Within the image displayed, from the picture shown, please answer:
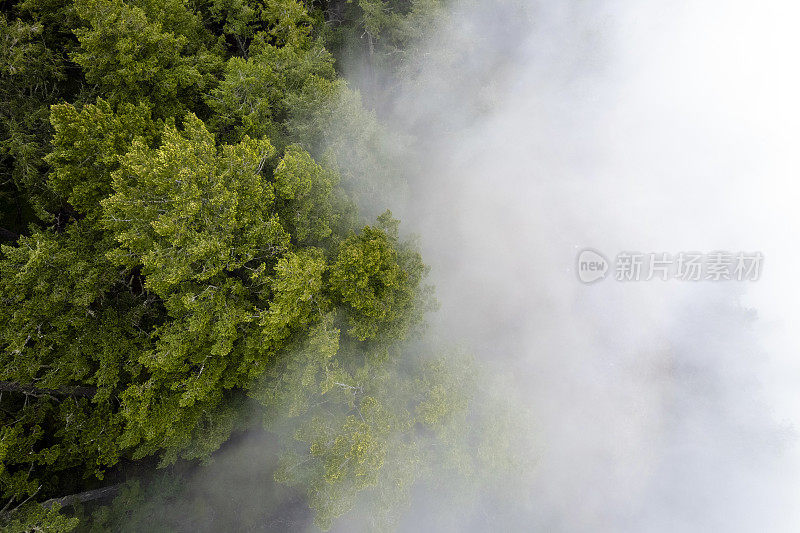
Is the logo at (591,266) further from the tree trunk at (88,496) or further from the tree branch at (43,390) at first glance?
the tree trunk at (88,496)

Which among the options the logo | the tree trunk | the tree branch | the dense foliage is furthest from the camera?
the logo

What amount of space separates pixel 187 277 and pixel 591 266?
18.8 meters

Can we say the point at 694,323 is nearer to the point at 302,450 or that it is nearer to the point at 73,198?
the point at 302,450

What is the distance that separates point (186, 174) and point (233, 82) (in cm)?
668

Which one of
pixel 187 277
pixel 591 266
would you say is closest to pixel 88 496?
pixel 187 277

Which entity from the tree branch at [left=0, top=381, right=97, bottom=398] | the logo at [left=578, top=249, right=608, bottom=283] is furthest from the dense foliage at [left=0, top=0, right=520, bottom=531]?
the logo at [left=578, top=249, right=608, bottom=283]

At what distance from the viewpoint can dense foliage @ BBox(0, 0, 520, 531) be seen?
33.1ft

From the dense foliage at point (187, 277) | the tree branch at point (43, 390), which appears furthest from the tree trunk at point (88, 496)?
the tree branch at point (43, 390)

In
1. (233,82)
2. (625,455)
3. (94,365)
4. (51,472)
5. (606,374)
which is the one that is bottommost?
(51,472)

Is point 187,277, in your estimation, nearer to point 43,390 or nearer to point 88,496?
point 43,390

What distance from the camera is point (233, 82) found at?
14.1m

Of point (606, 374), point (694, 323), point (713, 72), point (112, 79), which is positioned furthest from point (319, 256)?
point (713, 72)

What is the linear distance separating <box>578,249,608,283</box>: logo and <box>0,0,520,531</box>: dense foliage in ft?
35.5

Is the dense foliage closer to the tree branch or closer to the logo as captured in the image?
the tree branch
